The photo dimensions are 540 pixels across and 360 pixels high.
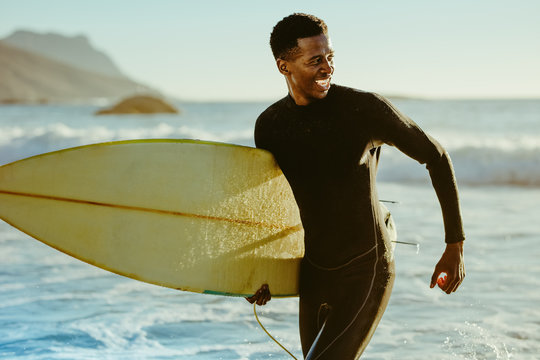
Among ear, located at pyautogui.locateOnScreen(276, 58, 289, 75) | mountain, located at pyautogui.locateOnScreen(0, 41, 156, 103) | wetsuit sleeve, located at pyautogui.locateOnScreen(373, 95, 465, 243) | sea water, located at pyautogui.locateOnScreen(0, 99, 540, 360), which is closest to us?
wetsuit sleeve, located at pyautogui.locateOnScreen(373, 95, 465, 243)

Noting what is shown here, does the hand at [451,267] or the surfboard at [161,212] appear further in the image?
the surfboard at [161,212]

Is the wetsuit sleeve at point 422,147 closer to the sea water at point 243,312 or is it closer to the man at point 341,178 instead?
the man at point 341,178

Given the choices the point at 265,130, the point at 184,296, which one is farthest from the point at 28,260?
the point at 265,130

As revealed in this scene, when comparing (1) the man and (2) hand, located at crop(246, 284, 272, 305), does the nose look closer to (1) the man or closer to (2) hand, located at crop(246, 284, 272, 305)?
(1) the man

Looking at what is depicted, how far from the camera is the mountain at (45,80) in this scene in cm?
11444

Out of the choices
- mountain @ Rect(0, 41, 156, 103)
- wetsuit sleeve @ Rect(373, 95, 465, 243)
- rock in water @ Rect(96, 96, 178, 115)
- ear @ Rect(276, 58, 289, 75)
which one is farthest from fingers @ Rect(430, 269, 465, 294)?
mountain @ Rect(0, 41, 156, 103)

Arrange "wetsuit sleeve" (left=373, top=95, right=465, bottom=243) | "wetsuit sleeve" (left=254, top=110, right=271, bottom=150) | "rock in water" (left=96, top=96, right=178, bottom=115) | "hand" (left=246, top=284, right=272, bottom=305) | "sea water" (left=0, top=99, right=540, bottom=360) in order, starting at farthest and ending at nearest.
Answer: "rock in water" (left=96, top=96, right=178, bottom=115)
"sea water" (left=0, top=99, right=540, bottom=360)
"hand" (left=246, top=284, right=272, bottom=305)
"wetsuit sleeve" (left=254, top=110, right=271, bottom=150)
"wetsuit sleeve" (left=373, top=95, right=465, bottom=243)

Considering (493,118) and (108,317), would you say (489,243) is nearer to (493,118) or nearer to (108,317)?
(108,317)

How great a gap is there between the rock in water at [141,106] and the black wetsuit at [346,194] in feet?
140

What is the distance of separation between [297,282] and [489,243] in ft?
15.0

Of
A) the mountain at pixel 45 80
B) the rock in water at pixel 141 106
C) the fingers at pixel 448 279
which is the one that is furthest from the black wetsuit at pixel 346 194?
the mountain at pixel 45 80

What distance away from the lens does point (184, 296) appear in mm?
4836

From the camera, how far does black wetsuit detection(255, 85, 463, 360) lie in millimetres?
1893

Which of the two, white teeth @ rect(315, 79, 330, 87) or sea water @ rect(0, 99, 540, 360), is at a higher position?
white teeth @ rect(315, 79, 330, 87)
